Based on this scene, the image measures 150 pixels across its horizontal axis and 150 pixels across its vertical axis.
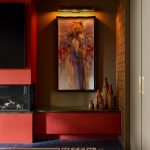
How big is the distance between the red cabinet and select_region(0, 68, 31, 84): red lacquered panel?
0.59 meters

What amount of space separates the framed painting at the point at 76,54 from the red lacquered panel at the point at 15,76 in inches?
28.9

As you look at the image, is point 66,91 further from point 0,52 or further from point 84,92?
point 0,52

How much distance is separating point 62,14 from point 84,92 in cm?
140

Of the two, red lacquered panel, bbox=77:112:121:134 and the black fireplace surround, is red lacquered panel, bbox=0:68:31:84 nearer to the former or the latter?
the black fireplace surround

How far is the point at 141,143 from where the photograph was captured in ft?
12.4

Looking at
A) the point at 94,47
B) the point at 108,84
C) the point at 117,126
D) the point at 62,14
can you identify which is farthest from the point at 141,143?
the point at 62,14

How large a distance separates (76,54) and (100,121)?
1231 millimetres

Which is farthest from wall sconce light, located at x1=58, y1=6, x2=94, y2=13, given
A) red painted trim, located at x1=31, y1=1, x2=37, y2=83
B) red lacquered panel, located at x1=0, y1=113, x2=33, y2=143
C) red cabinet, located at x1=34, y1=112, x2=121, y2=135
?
red lacquered panel, located at x1=0, y1=113, x2=33, y2=143

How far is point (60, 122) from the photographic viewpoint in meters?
5.23

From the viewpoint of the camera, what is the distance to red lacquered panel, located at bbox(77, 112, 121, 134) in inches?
206

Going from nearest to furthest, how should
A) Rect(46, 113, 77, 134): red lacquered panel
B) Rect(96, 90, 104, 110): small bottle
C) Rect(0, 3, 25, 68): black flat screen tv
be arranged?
Rect(0, 3, 25, 68): black flat screen tv < Rect(46, 113, 77, 134): red lacquered panel < Rect(96, 90, 104, 110): small bottle

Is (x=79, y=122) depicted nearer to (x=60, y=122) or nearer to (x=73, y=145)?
(x=60, y=122)
